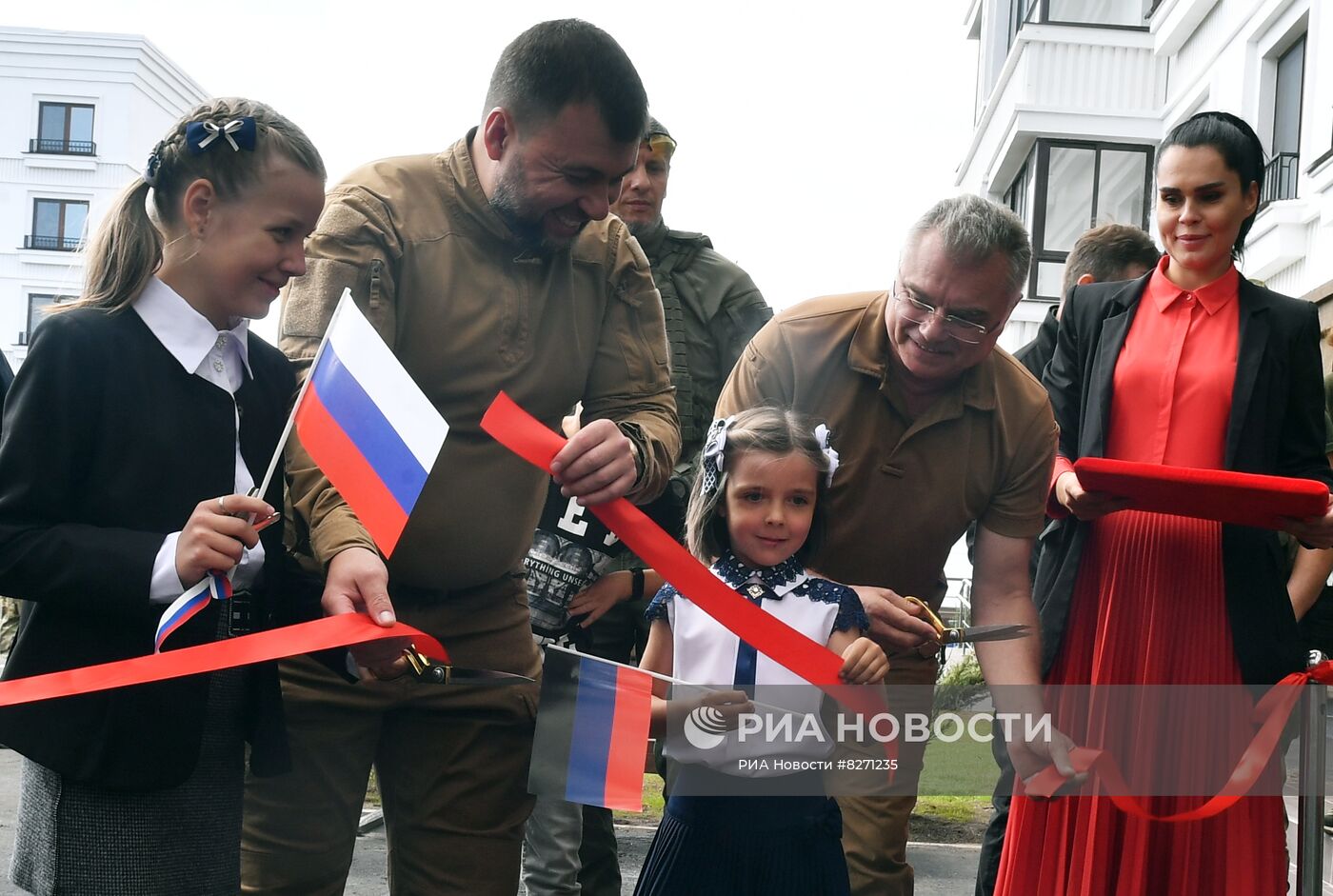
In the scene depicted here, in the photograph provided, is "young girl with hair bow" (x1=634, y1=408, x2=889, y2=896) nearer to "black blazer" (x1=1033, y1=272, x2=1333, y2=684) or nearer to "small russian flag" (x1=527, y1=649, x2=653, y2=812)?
"small russian flag" (x1=527, y1=649, x2=653, y2=812)

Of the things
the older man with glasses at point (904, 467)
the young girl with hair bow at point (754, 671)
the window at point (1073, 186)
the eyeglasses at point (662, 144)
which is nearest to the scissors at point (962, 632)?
the young girl with hair bow at point (754, 671)

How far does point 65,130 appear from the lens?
1633 inches

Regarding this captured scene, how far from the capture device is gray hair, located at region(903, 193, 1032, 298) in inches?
121

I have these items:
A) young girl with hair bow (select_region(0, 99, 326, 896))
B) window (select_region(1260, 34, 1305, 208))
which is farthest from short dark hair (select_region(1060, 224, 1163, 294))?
window (select_region(1260, 34, 1305, 208))

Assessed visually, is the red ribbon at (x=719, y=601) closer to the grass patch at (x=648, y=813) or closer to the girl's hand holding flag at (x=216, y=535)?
the girl's hand holding flag at (x=216, y=535)

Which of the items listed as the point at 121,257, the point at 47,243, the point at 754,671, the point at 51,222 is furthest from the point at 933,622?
the point at 51,222

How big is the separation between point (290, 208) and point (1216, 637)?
2.31 metres

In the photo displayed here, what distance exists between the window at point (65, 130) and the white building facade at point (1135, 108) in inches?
1086

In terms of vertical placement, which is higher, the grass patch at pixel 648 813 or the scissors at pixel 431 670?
the scissors at pixel 431 670

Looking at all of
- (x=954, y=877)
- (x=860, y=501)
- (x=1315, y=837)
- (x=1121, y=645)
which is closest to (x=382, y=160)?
(x=860, y=501)

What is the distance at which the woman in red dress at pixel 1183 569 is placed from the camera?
333 centimetres

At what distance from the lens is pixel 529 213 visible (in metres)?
2.85

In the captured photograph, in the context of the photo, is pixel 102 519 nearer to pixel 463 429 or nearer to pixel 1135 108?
pixel 463 429

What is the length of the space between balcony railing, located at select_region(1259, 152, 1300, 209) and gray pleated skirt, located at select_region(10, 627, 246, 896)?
12119mm
